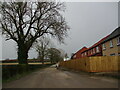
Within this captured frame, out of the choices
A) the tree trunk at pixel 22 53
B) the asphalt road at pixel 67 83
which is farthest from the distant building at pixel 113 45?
the tree trunk at pixel 22 53

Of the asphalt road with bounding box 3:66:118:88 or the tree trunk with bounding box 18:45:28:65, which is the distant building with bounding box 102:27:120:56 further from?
the tree trunk with bounding box 18:45:28:65

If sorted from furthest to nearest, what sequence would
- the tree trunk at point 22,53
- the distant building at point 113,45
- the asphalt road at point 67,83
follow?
the tree trunk at point 22,53
the distant building at point 113,45
the asphalt road at point 67,83

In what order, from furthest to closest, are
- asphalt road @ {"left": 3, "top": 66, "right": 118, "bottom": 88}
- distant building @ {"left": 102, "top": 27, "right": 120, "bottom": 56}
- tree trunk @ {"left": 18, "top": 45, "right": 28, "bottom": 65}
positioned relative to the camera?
tree trunk @ {"left": 18, "top": 45, "right": 28, "bottom": 65} < distant building @ {"left": 102, "top": 27, "right": 120, "bottom": 56} < asphalt road @ {"left": 3, "top": 66, "right": 118, "bottom": 88}

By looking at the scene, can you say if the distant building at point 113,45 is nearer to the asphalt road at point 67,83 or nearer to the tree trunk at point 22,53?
the asphalt road at point 67,83

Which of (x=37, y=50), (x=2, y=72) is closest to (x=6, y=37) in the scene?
(x=2, y=72)

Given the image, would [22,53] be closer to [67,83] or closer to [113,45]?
[113,45]

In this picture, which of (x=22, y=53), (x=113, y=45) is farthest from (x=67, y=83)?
(x=113, y=45)

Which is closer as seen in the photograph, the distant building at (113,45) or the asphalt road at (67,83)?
the asphalt road at (67,83)

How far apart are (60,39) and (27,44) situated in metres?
6.25

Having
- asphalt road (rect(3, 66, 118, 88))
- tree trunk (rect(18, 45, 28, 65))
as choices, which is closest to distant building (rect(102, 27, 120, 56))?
asphalt road (rect(3, 66, 118, 88))

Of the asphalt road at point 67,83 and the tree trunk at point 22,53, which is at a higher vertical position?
the tree trunk at point 22,53

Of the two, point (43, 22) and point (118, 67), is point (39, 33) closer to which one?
point (43, 22)

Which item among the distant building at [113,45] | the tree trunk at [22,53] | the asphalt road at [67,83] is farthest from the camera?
the tree trunk at [22,53]

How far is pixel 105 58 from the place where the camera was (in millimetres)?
17578
